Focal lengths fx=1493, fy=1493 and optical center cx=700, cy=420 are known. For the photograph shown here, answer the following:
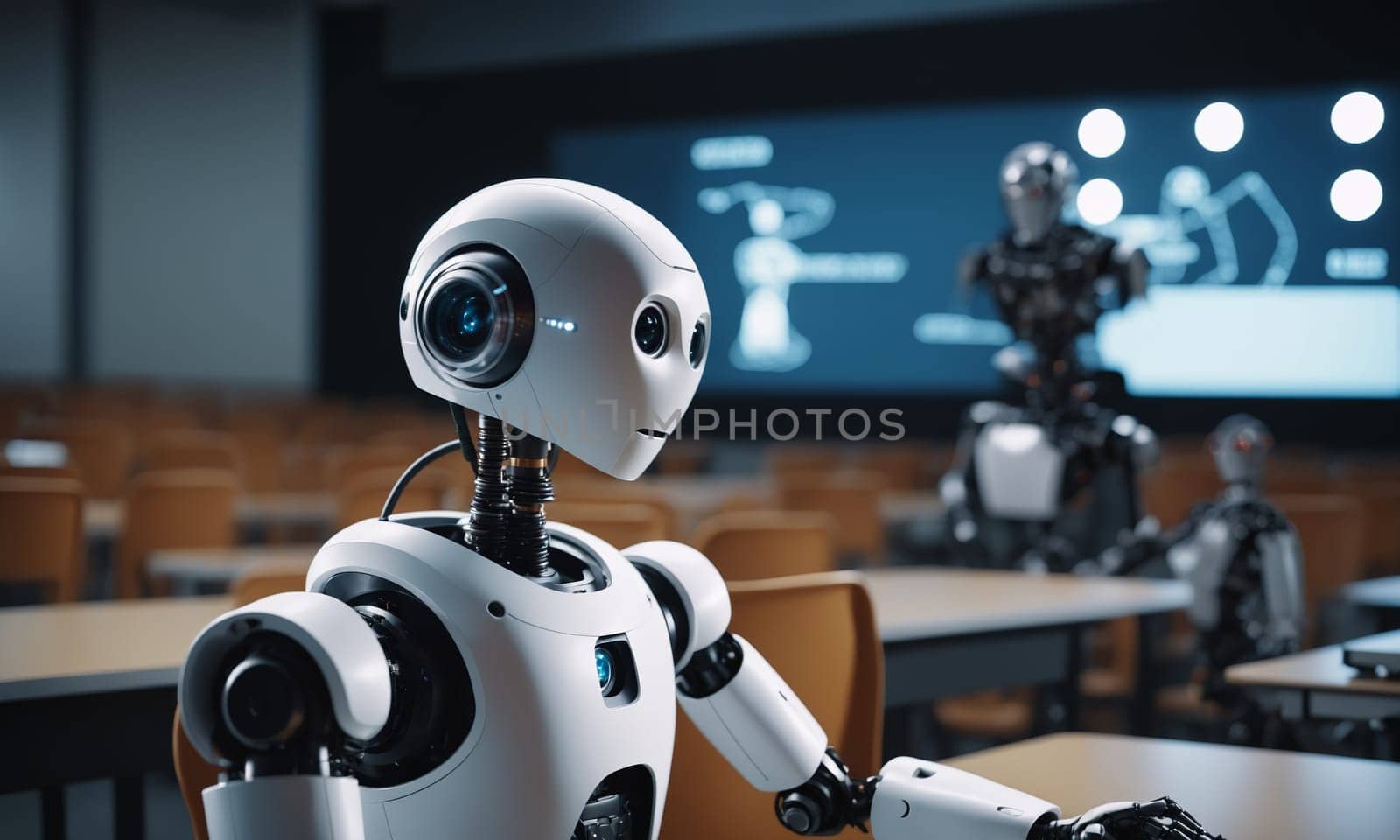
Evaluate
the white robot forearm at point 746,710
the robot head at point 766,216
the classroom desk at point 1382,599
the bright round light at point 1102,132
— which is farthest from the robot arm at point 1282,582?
the robot head at point 766,216

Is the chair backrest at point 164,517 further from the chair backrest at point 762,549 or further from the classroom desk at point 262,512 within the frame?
the chair backrest at point 762,549

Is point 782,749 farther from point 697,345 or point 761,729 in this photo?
point 697,345

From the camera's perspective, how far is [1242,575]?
2959 millimetres

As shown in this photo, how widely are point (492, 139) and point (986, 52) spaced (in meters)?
4.13

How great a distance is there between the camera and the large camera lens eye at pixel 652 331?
1.24 metres

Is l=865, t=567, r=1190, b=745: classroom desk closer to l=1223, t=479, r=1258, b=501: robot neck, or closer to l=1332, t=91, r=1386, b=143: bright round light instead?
l=1223, t=479, r=1258, b=501: robot neck

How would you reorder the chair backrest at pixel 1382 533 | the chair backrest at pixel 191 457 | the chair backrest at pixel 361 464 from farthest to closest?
1. the chair backrest at pixel 191 457
2. the chair backrest at pixel 361 464
3. the chair backrest at pixel 1382 533

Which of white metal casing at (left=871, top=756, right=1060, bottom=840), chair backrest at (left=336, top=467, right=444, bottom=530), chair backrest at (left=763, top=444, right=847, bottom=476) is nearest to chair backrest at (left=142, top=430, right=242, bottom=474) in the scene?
chair backrest at (left=336, top=467, right=444, bottom=530)

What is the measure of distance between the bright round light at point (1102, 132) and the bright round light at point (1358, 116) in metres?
1.20

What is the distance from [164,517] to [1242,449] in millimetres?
2734

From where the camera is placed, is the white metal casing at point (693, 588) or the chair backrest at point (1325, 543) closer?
the white metal casing at point (693, 588)

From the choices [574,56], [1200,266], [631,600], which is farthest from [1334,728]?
[574,56]

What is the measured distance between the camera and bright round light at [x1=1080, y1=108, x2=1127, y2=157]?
908cm

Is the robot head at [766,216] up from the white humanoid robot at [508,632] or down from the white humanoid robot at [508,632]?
up
